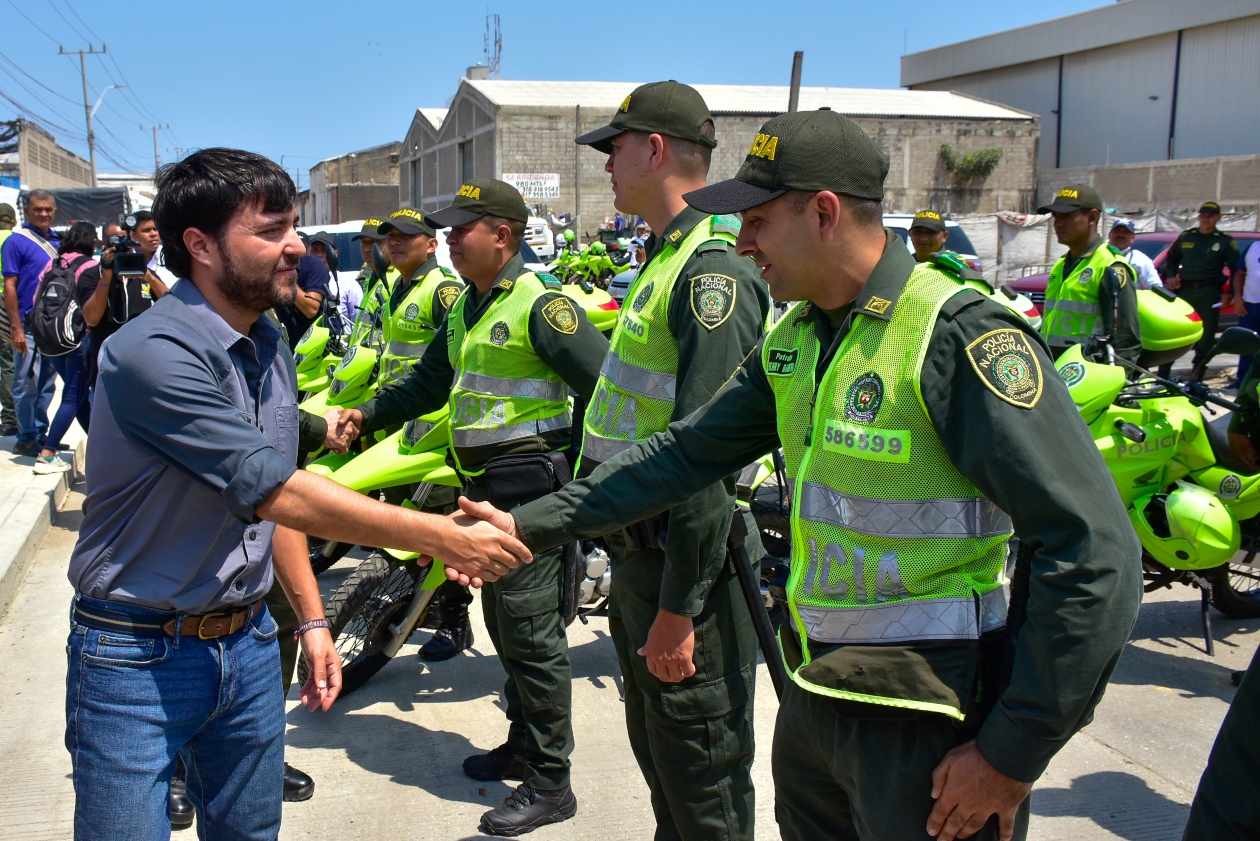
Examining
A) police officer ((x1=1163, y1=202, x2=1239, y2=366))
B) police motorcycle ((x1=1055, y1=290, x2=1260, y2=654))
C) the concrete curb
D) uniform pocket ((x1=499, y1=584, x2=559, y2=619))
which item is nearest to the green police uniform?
uniform pocket ((x1=499, y1=584, x2=559, y2=619))

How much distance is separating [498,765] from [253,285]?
7.86 ft

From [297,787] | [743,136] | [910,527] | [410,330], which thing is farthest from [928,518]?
[743,136]

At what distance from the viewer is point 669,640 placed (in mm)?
2633

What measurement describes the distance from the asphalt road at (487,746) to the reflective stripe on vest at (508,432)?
1.33 metres

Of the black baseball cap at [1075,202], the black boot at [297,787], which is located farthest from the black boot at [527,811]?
the black baseball cap at [1075,202]

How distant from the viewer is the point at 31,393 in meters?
8.48

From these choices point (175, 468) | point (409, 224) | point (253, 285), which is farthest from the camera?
point (409, 224)

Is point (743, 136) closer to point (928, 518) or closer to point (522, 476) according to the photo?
point (522, 476)

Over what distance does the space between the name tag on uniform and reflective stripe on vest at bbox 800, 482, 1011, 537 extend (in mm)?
80

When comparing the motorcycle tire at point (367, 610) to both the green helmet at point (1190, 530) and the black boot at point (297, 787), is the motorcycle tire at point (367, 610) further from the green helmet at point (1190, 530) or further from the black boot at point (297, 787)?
the green helmet at point (1190, 530)

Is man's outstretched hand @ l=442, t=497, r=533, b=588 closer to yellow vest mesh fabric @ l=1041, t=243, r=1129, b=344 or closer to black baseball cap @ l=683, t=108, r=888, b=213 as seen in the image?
black baseball cap @ l=683, t=108, r=888, b=213

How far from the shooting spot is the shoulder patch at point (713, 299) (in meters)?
2.60

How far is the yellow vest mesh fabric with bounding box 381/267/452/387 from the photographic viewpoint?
5.72m

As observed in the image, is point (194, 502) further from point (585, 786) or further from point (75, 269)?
point (75, 269)
